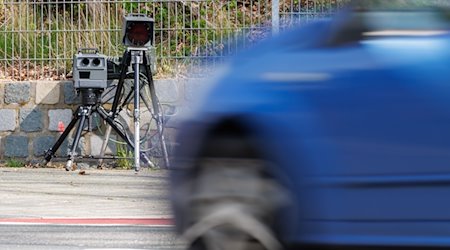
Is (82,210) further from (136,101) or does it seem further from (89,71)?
(89,71)

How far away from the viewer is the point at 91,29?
15438 mm

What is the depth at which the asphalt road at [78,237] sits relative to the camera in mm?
8094

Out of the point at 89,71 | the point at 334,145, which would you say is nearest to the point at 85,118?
the point at 89,71

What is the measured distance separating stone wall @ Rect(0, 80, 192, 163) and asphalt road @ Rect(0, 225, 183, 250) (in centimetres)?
559

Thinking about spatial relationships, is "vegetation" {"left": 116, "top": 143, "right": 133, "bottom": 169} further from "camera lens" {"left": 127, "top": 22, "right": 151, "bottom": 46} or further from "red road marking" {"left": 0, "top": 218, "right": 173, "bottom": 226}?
"red road marking" {"left": 0, "top": 218, "right": 173, "bottom": 226}

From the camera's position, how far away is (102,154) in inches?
581

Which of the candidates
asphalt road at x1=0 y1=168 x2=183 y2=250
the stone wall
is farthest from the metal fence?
asphalt road at x1=0 y1=168 x2=183 y2=250

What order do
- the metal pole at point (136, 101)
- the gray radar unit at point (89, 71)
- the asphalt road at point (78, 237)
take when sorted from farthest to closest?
the gray radar unit at point (89, 71) < the metal pole at point (136, 101) < the asphalt road at point (78, 237)

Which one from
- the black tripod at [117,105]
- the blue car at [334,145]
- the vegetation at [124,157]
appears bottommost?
the vegetation at [124,157]

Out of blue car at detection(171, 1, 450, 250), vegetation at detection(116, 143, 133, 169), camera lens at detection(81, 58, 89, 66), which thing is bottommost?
vegetation at detection(116, 143, 133, 169)

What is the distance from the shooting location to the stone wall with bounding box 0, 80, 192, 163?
1491 centimetres

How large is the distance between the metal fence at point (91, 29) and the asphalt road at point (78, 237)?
611 centimetres

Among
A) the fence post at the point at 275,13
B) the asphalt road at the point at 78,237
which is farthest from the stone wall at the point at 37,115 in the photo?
the asphalt road at the point at 78,237

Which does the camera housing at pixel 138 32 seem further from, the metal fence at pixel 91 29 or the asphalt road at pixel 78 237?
the asphalt road at pixel 78 237
